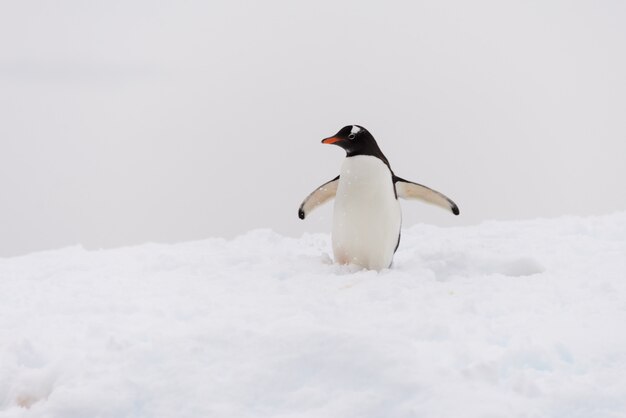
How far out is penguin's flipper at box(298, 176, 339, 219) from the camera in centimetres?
509

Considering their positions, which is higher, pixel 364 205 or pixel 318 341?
pixel 364 205

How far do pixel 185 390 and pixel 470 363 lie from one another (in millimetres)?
1105

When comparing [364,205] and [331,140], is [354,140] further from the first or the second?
[364,205]

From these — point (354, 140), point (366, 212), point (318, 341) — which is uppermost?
point (354, 140)

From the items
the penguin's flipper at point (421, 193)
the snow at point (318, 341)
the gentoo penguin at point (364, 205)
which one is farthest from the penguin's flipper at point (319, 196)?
the snow at point (318, 341)

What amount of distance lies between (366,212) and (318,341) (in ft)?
6.30

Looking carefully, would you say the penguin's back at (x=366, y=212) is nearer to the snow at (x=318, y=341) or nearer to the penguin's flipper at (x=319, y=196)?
the snow at (x=318, y=341)

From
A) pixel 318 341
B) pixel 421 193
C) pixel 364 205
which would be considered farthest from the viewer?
pixel 421 193

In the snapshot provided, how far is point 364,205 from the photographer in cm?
454

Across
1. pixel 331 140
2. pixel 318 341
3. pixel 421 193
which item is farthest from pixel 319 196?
pixel 318 341

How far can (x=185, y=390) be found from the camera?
98.4 inches

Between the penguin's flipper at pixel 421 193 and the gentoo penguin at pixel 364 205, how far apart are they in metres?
0.24

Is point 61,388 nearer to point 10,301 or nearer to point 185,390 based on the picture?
point 185,390

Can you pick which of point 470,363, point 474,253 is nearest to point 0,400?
point 470,363
